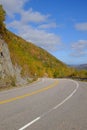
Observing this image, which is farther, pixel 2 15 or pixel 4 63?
pixel 2 15

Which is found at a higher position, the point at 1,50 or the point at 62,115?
the point at 1,50

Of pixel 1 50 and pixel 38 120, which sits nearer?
pixel 38 120

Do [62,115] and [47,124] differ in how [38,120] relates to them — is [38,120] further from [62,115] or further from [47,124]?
[62,115]

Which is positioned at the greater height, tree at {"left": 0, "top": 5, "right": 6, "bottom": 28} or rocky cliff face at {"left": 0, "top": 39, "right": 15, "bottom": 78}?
tree at {"left": 0, "top": 5, "right": 6, "bottom": 28}

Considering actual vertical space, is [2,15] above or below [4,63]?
above

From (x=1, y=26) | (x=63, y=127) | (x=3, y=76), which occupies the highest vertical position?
(x=1, y=26)

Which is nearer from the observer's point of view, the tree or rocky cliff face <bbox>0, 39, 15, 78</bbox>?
rocky cliff face <bbox>0, 39, 15, 78</bbox>

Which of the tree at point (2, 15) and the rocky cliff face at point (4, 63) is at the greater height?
the tree at point (2, 15)

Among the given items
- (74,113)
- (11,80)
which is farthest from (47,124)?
(11,80)

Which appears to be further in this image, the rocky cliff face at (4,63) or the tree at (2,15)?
the tree at (2,15)

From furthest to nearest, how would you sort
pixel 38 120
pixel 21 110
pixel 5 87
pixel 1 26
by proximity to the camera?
1. pixel 1 26
2. pixel 5 87
3. pixel 21 110
4. pixel 38 120

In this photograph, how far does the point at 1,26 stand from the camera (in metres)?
37.5

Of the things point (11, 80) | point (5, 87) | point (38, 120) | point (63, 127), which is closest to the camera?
point (63, 127)

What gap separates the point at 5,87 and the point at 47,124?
20526mm
